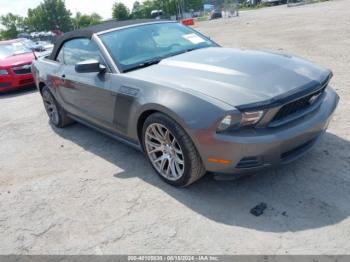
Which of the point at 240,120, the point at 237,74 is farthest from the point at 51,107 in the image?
the point at 240,120

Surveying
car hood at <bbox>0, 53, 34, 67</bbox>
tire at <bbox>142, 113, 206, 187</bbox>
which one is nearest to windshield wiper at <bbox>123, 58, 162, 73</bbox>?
tire at <bbox>142, 113, 206, 187</bbox>

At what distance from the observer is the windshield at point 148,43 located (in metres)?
3.90

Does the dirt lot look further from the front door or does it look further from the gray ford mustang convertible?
the front door

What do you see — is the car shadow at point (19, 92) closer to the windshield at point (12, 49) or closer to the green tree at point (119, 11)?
the windshield at point (12, 49)

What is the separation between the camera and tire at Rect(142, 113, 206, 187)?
304 cm

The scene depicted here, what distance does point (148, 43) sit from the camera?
417cm

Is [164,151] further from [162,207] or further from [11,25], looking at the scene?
[11,25]

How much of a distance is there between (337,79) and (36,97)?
6.60 meters

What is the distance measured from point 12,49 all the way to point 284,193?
987 cm

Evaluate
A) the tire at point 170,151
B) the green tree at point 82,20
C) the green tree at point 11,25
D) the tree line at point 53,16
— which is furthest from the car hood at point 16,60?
the green tree at point 82,20

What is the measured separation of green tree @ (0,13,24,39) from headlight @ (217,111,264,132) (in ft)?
328

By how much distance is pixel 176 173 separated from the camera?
3346 mm

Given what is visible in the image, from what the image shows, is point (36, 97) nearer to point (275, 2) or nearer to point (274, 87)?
point (274, 87)

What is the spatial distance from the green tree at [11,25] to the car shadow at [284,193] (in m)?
99.6
